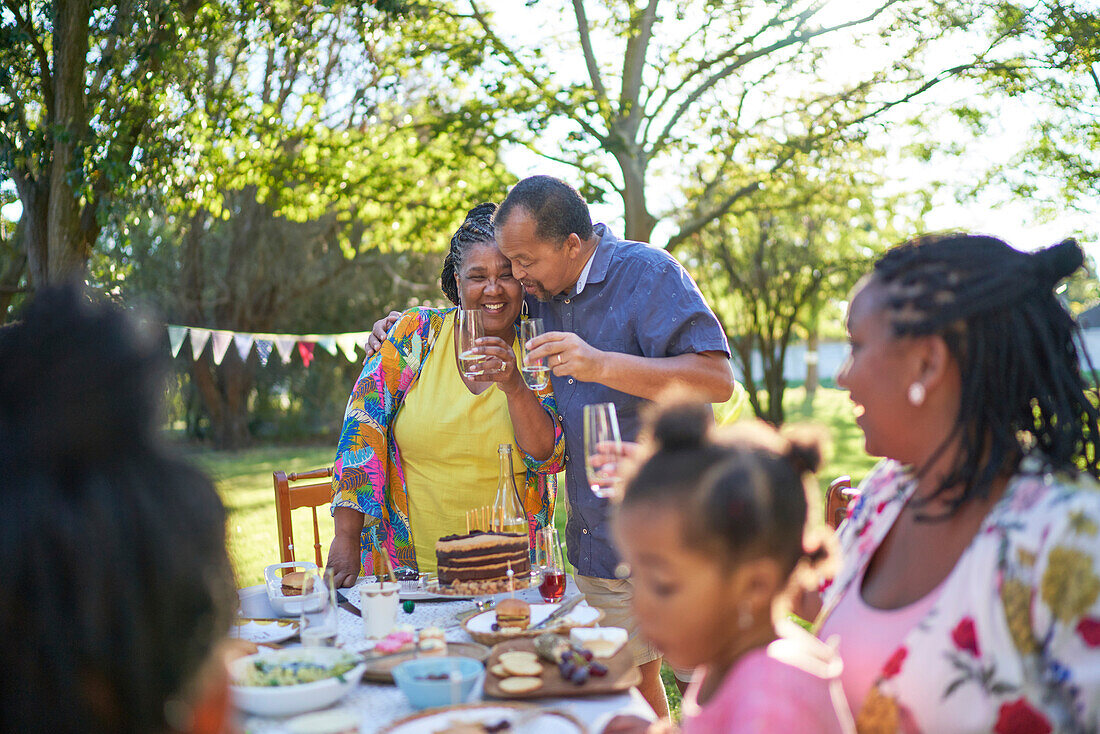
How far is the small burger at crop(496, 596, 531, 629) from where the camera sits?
2578 mm

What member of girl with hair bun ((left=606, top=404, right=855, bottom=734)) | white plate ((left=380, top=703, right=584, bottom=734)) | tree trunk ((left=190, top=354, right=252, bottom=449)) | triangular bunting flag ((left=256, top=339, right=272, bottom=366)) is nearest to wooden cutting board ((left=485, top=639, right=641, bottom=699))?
white plate ((left=380, top=703, right=584, bottom=734))

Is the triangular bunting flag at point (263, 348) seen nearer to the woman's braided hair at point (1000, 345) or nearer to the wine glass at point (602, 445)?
the wine glass at point (602, 445)

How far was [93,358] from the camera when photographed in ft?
4.00

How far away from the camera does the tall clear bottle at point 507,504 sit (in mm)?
3135

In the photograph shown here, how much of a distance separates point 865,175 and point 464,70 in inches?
317

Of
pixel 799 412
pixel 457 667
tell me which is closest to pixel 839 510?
pixel 457 667

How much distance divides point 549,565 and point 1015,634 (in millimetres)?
1709

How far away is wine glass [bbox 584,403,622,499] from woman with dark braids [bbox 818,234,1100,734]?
0.67 m

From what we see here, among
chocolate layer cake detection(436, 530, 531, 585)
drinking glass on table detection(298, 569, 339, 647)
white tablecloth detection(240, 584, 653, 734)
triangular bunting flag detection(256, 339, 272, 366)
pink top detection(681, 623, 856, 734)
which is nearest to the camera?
pink top detection(681, 623, 856, 734)

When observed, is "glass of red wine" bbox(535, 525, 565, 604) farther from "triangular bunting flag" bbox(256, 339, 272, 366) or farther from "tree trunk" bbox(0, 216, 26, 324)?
"triangular bunting flag" bbox(256, 339, 272, 366)

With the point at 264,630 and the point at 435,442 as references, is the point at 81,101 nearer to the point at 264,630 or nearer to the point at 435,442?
the point at 435,442

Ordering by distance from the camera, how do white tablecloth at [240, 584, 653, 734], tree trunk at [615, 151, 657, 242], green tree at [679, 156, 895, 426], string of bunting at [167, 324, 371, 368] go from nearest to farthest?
white tablecloth at [240, 584, 653, 734] → tree trunk at [615, 151, 657, 242] → string of bunting at [167, 324, 371, 368] → green tree at [679, 156, 895, 426]

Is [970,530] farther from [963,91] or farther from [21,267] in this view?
[21,267]

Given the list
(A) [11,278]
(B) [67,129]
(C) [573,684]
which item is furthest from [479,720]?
(A) [11,278]
